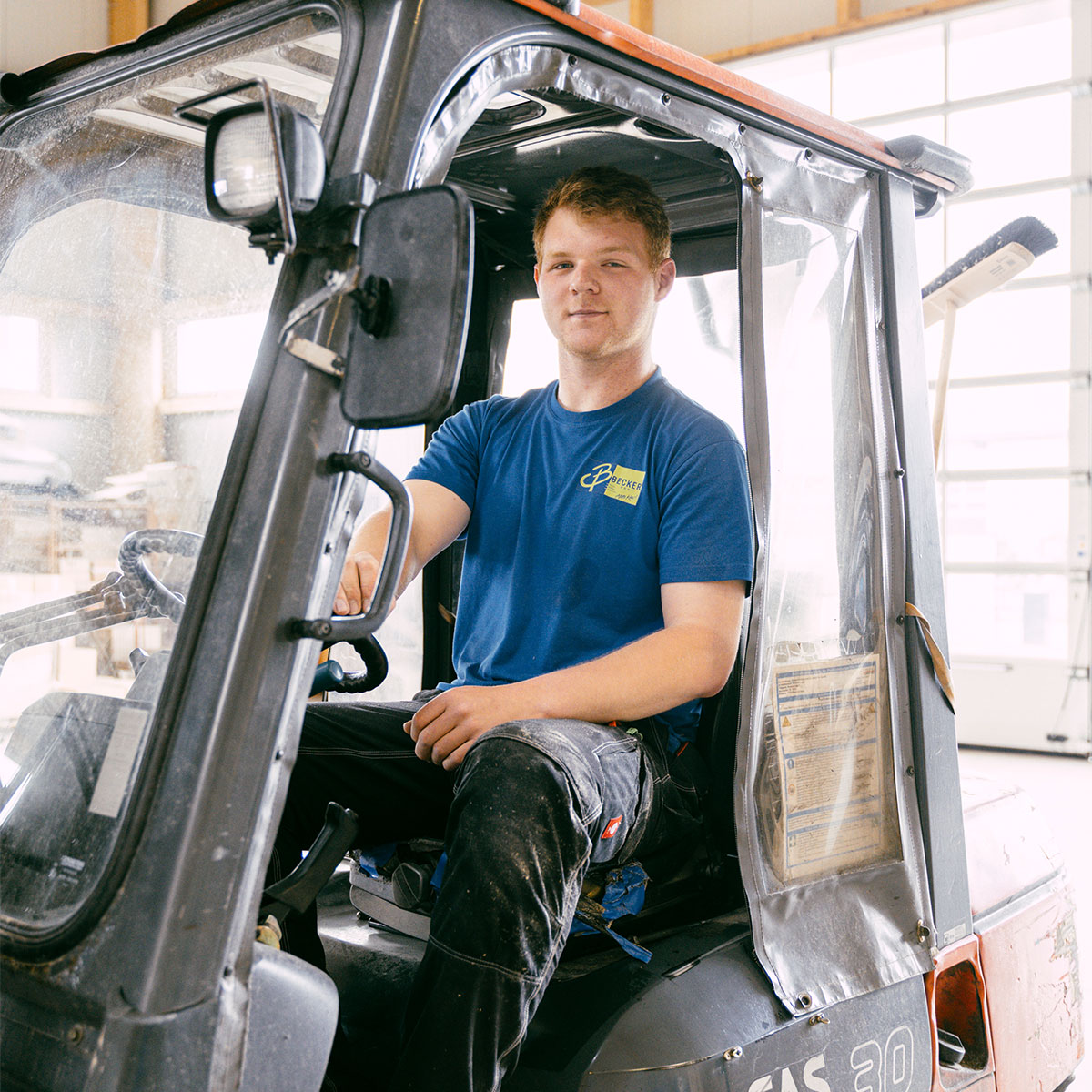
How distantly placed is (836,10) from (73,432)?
9526 millimetres

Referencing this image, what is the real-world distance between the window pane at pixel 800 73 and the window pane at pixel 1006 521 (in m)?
3.43

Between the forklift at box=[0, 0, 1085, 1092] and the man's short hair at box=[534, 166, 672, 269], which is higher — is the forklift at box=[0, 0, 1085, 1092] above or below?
below

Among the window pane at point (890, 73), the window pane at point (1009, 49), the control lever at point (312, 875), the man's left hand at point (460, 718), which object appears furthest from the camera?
the window pane at point (890, 73)

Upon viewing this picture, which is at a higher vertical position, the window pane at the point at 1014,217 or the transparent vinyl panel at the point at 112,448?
the window pane at the point at 1014,217

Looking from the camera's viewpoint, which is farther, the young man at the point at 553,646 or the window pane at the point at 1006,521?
the window pane at the point at 1006,521

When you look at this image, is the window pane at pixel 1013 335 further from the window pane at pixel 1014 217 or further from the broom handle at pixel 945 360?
the broom handle at pixel 945 360

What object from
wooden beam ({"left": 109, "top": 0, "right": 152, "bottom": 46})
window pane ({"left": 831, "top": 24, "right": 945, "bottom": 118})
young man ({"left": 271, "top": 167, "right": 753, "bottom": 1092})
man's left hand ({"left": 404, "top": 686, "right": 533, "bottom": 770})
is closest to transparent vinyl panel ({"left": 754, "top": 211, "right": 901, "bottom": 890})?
young man ({"left": 271, "top": 167, "right": 753, "bottom": 1092})

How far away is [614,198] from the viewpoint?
2152mm

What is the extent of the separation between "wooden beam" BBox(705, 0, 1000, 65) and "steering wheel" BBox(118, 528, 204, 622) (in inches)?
357

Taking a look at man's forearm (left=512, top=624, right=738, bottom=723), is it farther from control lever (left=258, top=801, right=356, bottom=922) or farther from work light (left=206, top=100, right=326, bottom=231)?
work light (left=206, top=100, right=326, bottom=231)

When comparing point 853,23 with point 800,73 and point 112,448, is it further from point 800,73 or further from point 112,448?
point 112,448

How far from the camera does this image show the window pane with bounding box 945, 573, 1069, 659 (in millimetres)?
9031

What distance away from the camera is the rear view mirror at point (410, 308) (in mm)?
1192

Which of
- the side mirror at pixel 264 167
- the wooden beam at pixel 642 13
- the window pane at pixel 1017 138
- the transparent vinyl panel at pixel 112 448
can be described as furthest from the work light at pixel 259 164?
the wooden beam at pixel 642 13
